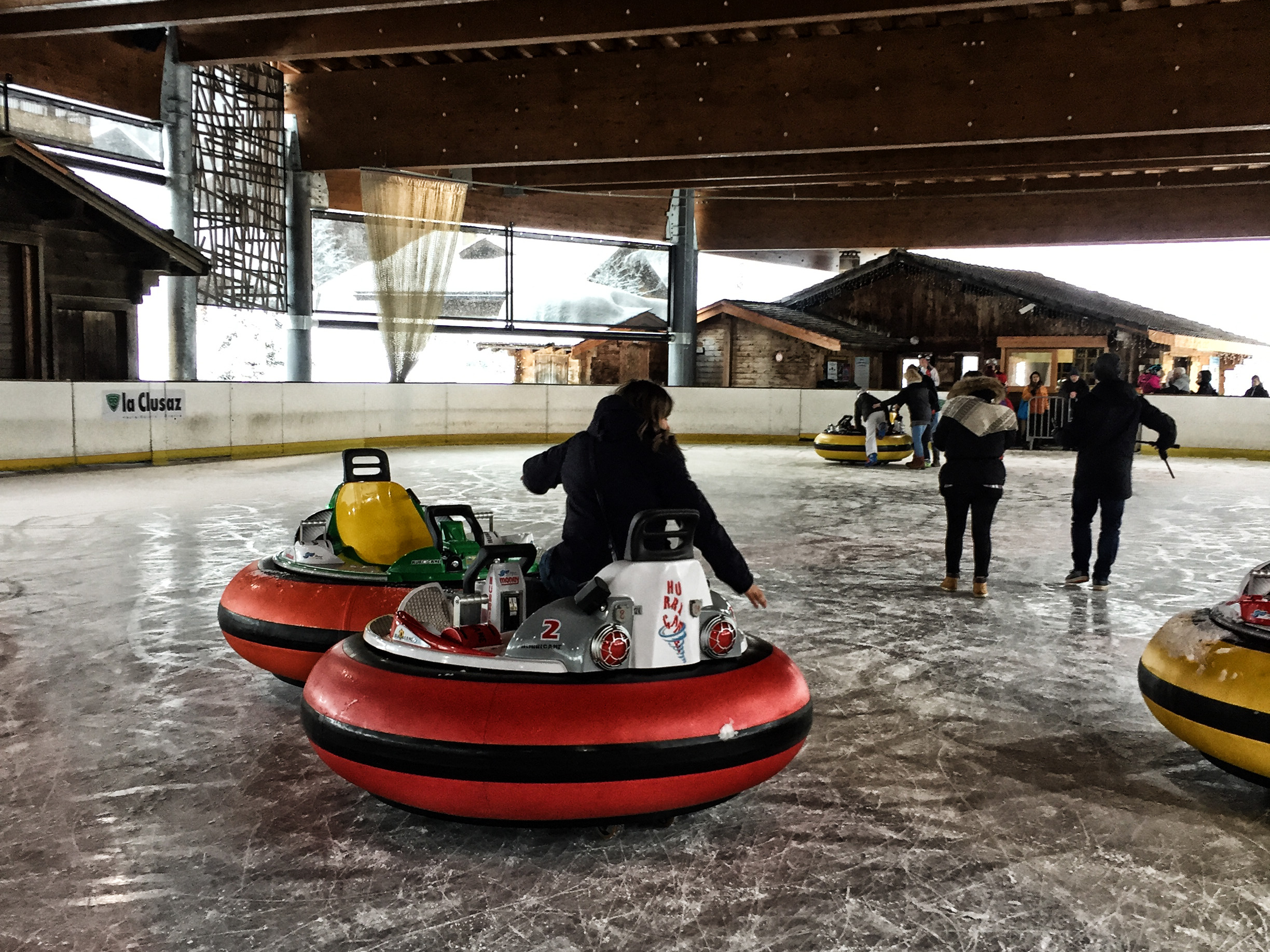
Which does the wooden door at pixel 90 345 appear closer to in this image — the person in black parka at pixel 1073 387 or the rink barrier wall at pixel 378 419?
the rink barrier wall at pixel 378 419

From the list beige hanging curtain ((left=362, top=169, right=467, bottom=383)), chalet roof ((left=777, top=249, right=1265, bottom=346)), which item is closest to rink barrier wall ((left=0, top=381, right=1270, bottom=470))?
beige hanging curtain ((left=362, top=169, right=467, bottom=383))

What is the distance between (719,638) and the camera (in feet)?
9.80

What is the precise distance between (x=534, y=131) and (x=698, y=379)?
13.2 meters

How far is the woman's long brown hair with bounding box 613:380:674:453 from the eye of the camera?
319 centimetres

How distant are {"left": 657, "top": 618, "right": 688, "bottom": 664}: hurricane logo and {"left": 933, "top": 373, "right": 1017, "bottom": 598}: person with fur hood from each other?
3545 mm

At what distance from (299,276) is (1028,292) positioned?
53.1ft

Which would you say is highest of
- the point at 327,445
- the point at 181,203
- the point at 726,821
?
the point at 181,203

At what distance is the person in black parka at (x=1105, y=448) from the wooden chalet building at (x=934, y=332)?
1800 centimetres

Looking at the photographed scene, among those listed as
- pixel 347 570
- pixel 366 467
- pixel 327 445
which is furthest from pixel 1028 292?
pixel 347 570

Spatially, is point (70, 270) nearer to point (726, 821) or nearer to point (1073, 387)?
point (1073, 387)

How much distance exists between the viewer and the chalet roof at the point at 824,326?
2498cm

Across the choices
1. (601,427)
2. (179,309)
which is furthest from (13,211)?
(601,427)

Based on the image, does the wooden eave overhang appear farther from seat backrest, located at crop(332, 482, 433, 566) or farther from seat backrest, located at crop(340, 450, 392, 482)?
seat backrest, located at crop(332, 482, 433, 566)

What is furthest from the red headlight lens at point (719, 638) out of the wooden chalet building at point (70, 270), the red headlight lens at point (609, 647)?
the wooden chalet building at point (70, 270)
